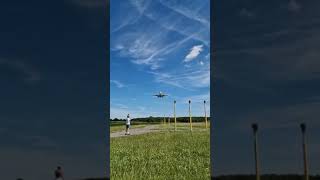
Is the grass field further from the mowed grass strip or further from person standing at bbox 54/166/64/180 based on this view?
person standing at bbox 54/166/64/180

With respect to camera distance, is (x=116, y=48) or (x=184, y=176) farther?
(x=116, y=48)

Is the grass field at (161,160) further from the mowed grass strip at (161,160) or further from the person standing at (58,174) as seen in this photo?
the person standing at (58,174)

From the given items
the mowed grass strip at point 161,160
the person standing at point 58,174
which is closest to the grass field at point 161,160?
the mowed grass strip at point 161,160

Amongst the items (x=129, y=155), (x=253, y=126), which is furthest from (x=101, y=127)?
(x=253, y=126)

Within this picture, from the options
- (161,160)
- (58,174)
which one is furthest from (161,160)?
(58,174)

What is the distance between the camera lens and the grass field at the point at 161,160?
41.9ft

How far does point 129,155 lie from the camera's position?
48.6 ft

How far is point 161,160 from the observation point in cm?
1418

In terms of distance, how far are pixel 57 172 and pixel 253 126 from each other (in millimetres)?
4666

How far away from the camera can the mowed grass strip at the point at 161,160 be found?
12773mm

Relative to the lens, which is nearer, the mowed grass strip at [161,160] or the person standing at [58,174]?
the mowed grass strip at [161,160]

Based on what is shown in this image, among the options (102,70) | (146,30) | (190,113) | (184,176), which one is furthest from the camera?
(190,113)

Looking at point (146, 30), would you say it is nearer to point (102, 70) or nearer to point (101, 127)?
point (102, 70)

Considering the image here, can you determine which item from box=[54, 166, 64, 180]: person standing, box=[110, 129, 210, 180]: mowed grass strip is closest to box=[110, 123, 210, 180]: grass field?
box=[110, 129, 210, 180]: mowed grass strip
